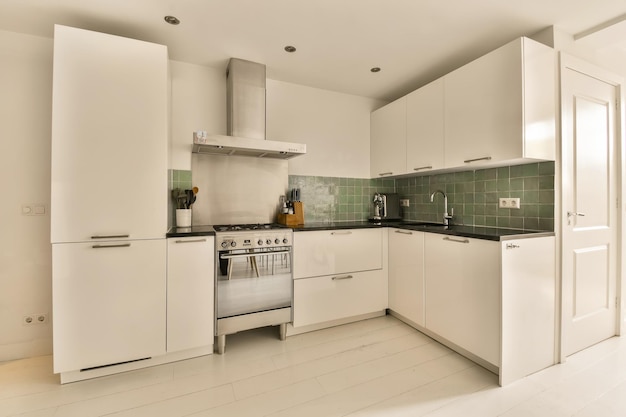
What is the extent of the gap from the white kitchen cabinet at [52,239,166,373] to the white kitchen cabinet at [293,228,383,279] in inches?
41.5

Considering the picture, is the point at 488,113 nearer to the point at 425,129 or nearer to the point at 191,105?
the point at 425,129

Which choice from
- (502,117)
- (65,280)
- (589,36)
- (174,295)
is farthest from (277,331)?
(589,36)

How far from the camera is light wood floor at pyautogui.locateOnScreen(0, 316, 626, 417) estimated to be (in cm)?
154

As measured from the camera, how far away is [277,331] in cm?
252

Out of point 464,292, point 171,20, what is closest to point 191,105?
point 171,20

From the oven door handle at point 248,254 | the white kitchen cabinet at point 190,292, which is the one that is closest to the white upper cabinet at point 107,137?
the white kitchen cabinet at point 190,292

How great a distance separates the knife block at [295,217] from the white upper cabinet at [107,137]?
107cm

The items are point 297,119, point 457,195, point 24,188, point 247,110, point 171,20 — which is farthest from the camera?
point 297,119

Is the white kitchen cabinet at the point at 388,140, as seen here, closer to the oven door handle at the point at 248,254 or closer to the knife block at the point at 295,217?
the knife block at the point at 295,217

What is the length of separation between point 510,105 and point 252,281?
2235 mm

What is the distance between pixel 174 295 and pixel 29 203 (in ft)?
4.28

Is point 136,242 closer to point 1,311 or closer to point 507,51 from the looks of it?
point 1,311

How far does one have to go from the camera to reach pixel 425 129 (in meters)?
2.61

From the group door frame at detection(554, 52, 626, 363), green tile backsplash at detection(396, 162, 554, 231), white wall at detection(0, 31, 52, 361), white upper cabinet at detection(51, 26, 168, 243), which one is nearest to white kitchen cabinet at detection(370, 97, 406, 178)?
green tile backsplash at detection(396, 162, 554, 231)
